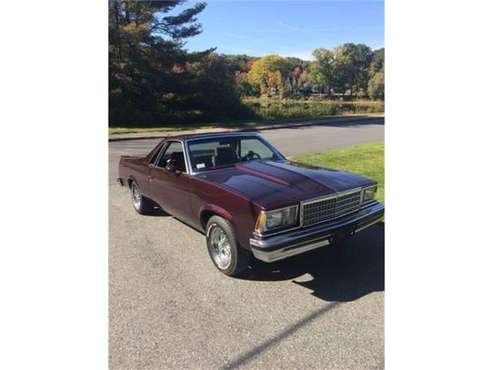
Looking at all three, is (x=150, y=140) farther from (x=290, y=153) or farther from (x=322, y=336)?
(x=322, y=336)

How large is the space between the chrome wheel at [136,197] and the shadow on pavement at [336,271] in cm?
227

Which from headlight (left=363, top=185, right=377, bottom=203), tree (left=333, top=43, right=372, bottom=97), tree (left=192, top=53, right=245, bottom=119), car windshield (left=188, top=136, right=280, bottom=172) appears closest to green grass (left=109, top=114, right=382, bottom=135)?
tree (left=192, top=53, right=245, bottom=119)

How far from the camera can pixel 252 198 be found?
2934 mm

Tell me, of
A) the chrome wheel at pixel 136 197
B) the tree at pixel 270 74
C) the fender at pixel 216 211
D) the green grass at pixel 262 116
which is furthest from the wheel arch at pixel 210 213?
the tree at pixel 270 74

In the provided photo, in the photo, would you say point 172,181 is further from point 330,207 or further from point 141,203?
point 330,207

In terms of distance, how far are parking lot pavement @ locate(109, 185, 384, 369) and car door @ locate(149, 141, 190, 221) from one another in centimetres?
41

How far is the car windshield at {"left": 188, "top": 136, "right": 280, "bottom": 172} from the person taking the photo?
3.84 metres

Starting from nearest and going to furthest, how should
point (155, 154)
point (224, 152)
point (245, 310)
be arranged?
point (245, 310)
point (224, 152)
point (155, 154)

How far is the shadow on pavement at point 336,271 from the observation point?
2.93 meters

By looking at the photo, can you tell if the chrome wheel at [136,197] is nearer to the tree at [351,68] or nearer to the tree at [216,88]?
the tree at [351,68]

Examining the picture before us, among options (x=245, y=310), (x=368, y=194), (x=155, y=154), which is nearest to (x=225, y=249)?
(x=245, y=310)

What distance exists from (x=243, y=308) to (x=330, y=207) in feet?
3.65
